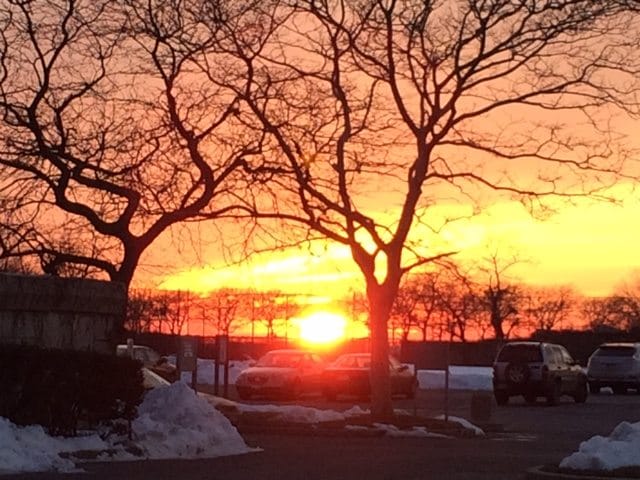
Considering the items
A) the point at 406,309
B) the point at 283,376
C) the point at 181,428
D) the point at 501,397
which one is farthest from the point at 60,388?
the point at 406,309

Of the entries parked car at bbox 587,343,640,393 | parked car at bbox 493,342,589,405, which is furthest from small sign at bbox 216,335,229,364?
parked car at bbox 587,343,640,393

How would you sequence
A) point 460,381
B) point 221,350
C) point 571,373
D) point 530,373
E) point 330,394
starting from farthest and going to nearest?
point 460,381
point 571,373
point 330,394
point 530,373
point 221,350

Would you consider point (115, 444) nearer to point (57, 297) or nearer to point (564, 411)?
point (57, 297)

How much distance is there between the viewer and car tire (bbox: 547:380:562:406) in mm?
40125

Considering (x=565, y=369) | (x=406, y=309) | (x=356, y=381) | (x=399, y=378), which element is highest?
(x=406, y=309)

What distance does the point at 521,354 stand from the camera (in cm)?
4066

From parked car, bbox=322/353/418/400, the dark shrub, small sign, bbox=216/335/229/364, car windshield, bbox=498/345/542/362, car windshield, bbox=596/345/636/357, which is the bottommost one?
the dark shrub

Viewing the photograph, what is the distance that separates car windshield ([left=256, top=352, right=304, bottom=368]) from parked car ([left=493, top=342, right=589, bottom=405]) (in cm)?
636

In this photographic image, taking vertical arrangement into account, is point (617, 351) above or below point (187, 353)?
above

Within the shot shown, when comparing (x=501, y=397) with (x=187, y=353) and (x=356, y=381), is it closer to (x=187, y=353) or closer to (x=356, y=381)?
(x=356, y=381)

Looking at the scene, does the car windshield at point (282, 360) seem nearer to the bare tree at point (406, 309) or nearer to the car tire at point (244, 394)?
the car tire at point (244, 394)

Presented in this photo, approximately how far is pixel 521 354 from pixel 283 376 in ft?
23.8

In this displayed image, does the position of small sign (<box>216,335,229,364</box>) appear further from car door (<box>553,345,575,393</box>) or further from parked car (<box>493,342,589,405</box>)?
car door (<box>553,345,575,393</box>)

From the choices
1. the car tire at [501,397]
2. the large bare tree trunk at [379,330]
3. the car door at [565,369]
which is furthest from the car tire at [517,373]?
the large bare tree trunk at [379,330]
